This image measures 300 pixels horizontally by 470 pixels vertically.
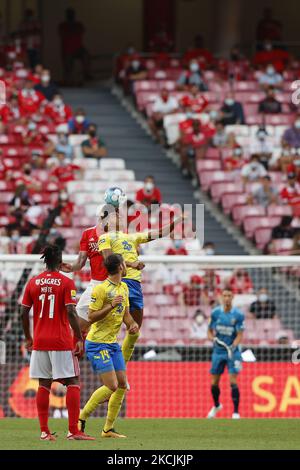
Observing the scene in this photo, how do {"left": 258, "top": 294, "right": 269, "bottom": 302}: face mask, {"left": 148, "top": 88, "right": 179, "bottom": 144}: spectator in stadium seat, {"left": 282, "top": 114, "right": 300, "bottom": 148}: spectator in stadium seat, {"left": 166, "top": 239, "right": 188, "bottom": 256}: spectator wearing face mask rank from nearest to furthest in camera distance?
{"left": 258, "top": 294, "right": 269, "bottom": 302}: face mask
{"left": 166, "top": 239, "right": 188, "bottom": 256}: spectator wearing face mask
{"left": 282, "top": 114, "right": 300, "bottom": 148}: spectator in stadium seat
{"left": 148, "top": 88, "right": 179, "bottom": 144}: spectator in stadium seat

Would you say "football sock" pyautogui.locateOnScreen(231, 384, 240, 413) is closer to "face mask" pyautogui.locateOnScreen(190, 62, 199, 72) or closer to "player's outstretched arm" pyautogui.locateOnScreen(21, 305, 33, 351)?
"player's outstretched arm" pyautogui.locateOnScreen(21, 305, 33, 351)

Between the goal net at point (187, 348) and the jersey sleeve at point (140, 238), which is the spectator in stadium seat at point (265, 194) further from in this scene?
the jersey sleeve at point (140, 238)

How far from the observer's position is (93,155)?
25.7 m

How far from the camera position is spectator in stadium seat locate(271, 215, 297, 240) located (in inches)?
943

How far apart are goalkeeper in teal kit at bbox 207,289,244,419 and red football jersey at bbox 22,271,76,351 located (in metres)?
5.99

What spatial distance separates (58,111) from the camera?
A: 2659 centimetres

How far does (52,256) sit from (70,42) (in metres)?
19.3

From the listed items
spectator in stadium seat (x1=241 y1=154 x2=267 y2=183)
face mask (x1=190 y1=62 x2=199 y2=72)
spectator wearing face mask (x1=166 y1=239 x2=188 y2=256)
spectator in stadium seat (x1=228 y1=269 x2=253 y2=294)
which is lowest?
spectator in stadium seat (x1=228 y1=269 x2=253 y2=294)

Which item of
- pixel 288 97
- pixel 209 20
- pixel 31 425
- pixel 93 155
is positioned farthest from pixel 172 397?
pixel 209 20

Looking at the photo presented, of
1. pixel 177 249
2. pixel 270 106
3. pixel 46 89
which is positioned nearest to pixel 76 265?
pixel 177 249

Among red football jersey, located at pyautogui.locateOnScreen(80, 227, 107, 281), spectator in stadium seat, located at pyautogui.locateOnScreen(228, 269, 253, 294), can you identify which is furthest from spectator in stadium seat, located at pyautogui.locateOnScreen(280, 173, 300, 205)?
red football jersey, located at pyautogui.locateOnScreen(80, 227, 107, 281)

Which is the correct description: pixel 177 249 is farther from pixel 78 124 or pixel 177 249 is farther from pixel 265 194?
pixel 78 124

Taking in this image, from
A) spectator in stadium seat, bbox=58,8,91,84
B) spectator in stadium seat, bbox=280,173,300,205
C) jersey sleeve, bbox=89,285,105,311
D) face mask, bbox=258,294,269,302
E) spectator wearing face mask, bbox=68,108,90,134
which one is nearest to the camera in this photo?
jersey sleeve, bbox=89,285,105,311

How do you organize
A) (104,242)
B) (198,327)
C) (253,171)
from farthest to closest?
(253,171) < (198,327) < (104,242)
